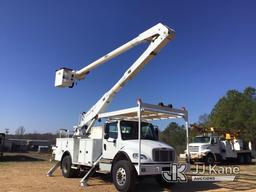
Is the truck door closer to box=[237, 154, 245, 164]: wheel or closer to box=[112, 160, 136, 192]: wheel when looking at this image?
box=[112, 160, 136, 192]: wheel

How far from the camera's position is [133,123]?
11742 millimetres

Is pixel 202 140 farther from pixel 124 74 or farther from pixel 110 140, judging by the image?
pixel 110 140

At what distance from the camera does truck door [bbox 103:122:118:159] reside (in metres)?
11.4

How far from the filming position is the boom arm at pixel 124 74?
12.0 metres

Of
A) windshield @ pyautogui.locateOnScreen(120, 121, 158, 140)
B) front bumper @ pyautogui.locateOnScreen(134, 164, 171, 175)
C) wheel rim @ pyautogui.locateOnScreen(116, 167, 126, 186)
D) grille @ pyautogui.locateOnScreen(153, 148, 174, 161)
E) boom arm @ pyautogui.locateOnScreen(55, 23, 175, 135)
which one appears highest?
boom arm @ pyautogui.locateOnScreen(55, 23, 175, 135)

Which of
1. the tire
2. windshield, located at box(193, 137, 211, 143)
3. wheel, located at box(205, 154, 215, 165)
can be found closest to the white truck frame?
wheel, located at box(205, 154, 215, 165)

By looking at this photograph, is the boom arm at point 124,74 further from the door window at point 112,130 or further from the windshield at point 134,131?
the windshield at point 134,131

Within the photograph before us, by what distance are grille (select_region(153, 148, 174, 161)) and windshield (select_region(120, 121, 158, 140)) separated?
1300 millimetres

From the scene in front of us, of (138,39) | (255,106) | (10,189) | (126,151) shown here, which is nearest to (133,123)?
(126,151)

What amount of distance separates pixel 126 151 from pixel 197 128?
15.8 m

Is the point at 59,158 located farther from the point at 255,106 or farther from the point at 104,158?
the point at 255,106

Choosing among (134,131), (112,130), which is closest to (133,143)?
(134,131)

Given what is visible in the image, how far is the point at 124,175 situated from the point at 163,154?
1.48 metres

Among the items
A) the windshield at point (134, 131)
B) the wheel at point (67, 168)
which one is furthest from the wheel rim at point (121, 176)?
the wheel at point (67, 168)
